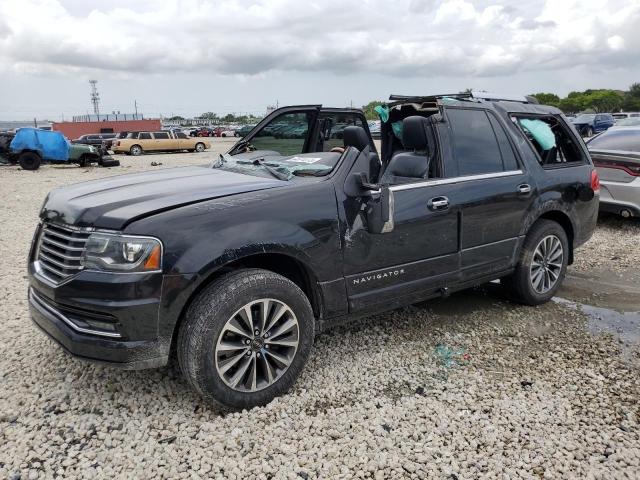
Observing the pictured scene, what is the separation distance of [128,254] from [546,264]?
146 inches

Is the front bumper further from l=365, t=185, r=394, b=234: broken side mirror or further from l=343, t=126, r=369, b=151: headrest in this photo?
l=343, t=126, r=369, b=151: headrest

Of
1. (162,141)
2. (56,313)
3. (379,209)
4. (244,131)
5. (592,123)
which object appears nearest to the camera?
(56,313)

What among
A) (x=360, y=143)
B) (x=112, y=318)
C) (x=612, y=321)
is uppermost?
(x=360, y=143)

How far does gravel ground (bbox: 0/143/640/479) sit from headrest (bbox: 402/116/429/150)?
1500mm

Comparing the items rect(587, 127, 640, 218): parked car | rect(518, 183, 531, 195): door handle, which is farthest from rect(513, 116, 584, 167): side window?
rect(587, 127, 640, 218): parked car

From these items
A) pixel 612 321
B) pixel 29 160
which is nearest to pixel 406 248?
pixel 612 321

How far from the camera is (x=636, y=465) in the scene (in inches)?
106

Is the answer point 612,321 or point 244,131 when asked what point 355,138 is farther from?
point 244,131

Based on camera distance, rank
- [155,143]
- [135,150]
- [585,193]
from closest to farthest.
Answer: [585,193] → [135,150] → [155,143]

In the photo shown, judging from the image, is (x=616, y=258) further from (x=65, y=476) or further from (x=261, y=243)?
(x=65, y=476)

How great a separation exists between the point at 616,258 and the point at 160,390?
19.3 feet

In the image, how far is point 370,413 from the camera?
3125 mm

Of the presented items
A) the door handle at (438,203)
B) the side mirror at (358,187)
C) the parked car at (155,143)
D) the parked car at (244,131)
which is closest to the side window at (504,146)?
the door handle at (438,203)

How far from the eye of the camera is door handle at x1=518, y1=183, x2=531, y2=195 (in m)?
4.44
